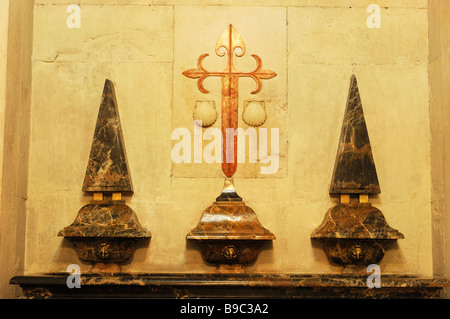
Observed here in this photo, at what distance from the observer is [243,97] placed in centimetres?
444

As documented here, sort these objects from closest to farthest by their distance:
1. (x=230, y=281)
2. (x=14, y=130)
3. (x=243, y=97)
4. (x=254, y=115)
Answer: (x=230, y=281)
(x=14, y=130)
(x=254, y=115)
(x=243, y=97)

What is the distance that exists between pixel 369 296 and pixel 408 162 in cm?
103

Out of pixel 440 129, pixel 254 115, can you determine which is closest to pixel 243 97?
pixel 254 115

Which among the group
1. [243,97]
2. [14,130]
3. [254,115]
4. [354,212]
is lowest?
[354,212]

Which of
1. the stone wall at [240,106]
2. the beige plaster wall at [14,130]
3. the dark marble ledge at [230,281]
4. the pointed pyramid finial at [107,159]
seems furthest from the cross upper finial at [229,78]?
the beige plaster wall at [14,130]

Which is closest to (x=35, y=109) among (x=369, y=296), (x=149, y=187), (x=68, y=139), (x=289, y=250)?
(x=68, y=139)

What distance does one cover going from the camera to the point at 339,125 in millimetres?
4422

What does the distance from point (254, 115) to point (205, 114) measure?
342 mm

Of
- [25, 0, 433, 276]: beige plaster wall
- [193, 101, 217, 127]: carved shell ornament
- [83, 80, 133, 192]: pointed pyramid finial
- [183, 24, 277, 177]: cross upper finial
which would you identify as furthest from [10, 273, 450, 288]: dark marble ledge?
[193, 101, 217, 127]: carved shell ornament

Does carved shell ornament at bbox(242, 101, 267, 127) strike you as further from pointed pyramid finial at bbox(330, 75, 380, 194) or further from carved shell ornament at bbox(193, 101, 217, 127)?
pointed pyramid finial at bbox(330, 75, 380, 194)

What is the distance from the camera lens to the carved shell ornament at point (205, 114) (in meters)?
4.34

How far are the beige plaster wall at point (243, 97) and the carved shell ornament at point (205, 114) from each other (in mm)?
83

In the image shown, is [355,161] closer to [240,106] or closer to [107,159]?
[240,106]

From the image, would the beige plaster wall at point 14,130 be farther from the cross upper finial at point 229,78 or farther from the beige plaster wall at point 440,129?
the beige plaster wall at point 440,129
